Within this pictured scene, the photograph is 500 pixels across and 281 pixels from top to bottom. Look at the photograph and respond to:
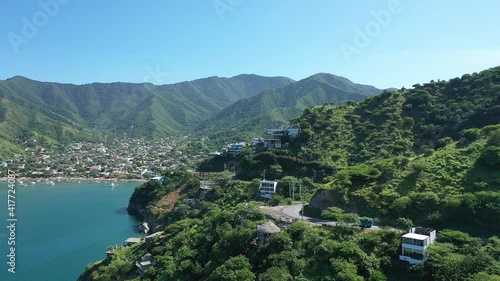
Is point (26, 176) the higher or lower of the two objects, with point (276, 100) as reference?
lower

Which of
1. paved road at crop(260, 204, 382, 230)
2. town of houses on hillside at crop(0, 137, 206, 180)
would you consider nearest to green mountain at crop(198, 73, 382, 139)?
town of houses on hillside at crop(0, 137, 206, 180)

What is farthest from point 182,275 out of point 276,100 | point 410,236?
point 276,100

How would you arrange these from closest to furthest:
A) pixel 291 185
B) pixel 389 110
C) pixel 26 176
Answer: pixel 291 185
pixel 389 110
pixel 26 176

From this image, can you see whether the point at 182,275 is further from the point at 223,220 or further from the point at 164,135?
the point at 164,135

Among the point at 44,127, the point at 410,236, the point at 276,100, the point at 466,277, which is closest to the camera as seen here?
the point at 466,277

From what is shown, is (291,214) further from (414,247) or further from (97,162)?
(97,162)

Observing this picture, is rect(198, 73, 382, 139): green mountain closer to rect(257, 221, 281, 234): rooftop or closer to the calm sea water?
the calm sea water

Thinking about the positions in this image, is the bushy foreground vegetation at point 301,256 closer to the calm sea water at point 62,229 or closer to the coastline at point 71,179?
the calm sea water at point 62,229

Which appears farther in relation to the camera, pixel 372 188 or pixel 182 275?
pixel 372 188
